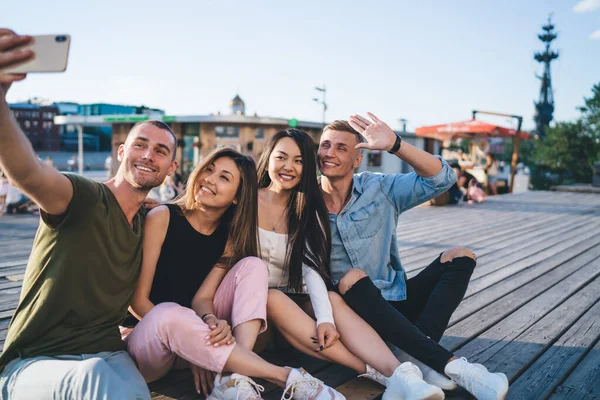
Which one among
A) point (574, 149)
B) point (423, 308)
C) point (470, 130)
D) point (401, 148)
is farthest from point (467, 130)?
point (423, 308)

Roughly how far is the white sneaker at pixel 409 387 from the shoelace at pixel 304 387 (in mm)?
324

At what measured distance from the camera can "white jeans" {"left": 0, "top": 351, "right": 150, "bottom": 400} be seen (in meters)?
1.64

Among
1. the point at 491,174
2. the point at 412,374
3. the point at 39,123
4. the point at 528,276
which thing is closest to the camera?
the point at 412,374

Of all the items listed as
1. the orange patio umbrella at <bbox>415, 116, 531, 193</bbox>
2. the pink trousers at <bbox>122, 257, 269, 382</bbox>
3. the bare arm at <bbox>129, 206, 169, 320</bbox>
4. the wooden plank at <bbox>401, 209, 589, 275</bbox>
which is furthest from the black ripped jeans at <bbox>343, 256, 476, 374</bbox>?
the orange patio umbrella at <bbox>415, 116, 531, 193</bbox>

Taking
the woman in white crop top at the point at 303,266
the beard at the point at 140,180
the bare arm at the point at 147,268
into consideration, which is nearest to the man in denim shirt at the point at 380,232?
the woman in white crop top at the point at 303,266

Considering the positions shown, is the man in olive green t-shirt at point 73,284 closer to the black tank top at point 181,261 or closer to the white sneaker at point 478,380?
the black tank top at point 181,261

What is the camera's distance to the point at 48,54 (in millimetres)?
1160

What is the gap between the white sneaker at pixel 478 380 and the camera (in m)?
2.01

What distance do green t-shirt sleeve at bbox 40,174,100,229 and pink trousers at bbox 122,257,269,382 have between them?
Result: 51 cm

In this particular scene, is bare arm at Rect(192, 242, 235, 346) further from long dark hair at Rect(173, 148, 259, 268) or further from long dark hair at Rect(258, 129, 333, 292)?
long dark hair at Rect(258, 129, 333, 292)

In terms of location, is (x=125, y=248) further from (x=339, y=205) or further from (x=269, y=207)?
(x=339, y=205)

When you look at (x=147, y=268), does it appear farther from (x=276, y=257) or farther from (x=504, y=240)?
(x=504, y=240)

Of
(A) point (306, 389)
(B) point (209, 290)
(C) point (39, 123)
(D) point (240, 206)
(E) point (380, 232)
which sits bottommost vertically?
(A) point (306, 389)

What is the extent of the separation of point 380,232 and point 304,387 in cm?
106
